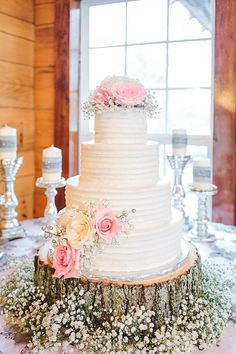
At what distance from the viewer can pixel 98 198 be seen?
3.55 feet

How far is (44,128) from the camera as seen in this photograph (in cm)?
263

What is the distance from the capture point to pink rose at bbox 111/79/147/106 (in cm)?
110

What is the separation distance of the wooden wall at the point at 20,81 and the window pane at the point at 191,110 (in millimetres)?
944

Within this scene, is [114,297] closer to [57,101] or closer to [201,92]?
[201,92]

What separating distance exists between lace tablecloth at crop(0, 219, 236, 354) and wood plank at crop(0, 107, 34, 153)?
27.2 inches

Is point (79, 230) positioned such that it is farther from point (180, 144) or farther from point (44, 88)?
point (44, 88)

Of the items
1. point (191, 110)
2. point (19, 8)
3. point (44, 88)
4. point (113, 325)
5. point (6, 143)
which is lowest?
point (113, 325)

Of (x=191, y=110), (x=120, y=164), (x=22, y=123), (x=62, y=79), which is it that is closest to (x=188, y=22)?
(x=191, y=110)

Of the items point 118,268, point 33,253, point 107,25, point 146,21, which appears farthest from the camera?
point 107,25

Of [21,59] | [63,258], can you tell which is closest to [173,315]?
[63,258]

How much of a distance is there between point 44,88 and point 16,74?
206 mm

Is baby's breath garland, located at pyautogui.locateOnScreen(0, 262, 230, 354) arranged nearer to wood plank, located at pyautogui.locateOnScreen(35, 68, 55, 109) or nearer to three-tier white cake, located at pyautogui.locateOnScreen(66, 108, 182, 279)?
three-tier white cake, located at pyautogui.locateOnScreen(66, 108, 182, 279)

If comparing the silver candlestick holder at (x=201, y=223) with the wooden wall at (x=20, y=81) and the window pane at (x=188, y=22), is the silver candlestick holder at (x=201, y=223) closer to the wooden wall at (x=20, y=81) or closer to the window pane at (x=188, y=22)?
the window pane at (x=188, y=22)

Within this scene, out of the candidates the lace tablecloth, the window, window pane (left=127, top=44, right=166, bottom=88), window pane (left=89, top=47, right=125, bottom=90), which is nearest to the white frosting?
the lace tablecloth
